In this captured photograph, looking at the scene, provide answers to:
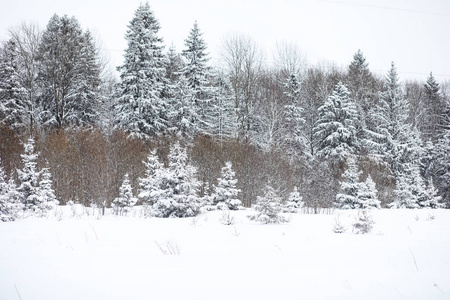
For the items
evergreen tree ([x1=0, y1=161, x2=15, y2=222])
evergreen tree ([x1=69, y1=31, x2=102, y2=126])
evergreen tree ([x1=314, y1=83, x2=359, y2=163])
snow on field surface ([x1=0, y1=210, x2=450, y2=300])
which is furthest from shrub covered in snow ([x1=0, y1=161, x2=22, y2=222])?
evergreen tree ([x1=314, y1=83, x2=359, y2=163])

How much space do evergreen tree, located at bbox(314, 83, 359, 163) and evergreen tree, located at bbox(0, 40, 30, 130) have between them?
2343cm

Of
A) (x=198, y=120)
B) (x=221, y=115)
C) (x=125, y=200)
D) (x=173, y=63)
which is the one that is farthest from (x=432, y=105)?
(x=125, y=200)

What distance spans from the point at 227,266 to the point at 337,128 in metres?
24.6

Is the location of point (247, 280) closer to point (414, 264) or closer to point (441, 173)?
point (414, 264)

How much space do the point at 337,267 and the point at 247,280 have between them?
1.09m

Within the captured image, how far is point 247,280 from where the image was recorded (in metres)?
3.14

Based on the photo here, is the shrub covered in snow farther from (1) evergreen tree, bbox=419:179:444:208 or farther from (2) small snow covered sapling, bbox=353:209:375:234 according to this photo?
(1) evergreen tree, bbox=419:179:444:208

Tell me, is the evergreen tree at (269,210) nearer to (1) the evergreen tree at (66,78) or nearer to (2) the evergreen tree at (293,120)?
(1) the evergreen tree at (66,78)

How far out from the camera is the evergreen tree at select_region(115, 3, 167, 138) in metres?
22.8

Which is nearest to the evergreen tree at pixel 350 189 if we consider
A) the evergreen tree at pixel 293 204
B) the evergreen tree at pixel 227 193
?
the evergreen tree at pixel 293 204

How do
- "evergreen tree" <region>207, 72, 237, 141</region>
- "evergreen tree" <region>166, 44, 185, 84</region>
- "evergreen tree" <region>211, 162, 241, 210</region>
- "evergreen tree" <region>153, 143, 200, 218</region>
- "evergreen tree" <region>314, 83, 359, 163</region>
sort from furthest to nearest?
"evergreen tree" <region>166, 44, 185, 84</region> → "evergreen tree" <region>314, 83, 359, 163</region> → "evergreen tree" <region>207, 72, 237, 141</region> → "evergreen tree" <region>211, 162, 241, 210</region> → "evergreen tree" <region>153, 143, 200, 218</region>

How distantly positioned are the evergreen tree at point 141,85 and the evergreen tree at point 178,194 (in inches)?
506

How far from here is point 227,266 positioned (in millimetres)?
3570

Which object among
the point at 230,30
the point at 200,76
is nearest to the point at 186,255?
the point at 200,76
